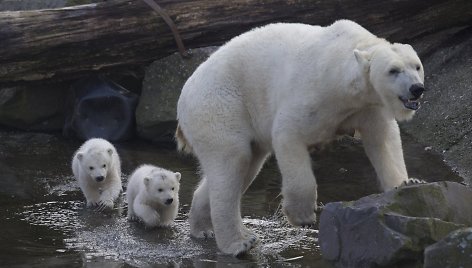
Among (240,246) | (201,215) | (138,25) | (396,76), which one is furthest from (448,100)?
(396,76)

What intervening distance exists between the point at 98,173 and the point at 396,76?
140 inches

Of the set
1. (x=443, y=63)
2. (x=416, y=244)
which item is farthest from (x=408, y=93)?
(x=443, y=63)

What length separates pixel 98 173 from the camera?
8461 millimetres

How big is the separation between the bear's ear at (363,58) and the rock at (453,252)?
1.31 metres

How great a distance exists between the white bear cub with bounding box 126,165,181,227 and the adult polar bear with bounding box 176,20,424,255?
30.6 inches

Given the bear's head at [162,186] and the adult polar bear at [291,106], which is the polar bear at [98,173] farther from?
the adult polar bear at [291,106]

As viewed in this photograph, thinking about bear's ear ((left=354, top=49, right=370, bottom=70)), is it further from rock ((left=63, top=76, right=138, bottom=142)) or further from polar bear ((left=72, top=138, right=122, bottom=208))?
rock ((left=63, top=76, right=138, bottom=142))

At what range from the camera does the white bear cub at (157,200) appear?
771 cm

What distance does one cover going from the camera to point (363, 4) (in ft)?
33.1

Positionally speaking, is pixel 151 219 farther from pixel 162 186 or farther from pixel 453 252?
pixel 453 252

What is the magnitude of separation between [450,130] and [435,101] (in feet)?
2.58

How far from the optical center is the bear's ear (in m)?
5.83

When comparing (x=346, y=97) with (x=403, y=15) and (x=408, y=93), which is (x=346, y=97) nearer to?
(x=408, y=93)

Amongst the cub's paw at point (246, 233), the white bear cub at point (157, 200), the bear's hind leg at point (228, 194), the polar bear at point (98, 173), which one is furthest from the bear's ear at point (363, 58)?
the polar bear at point (98, 173)
